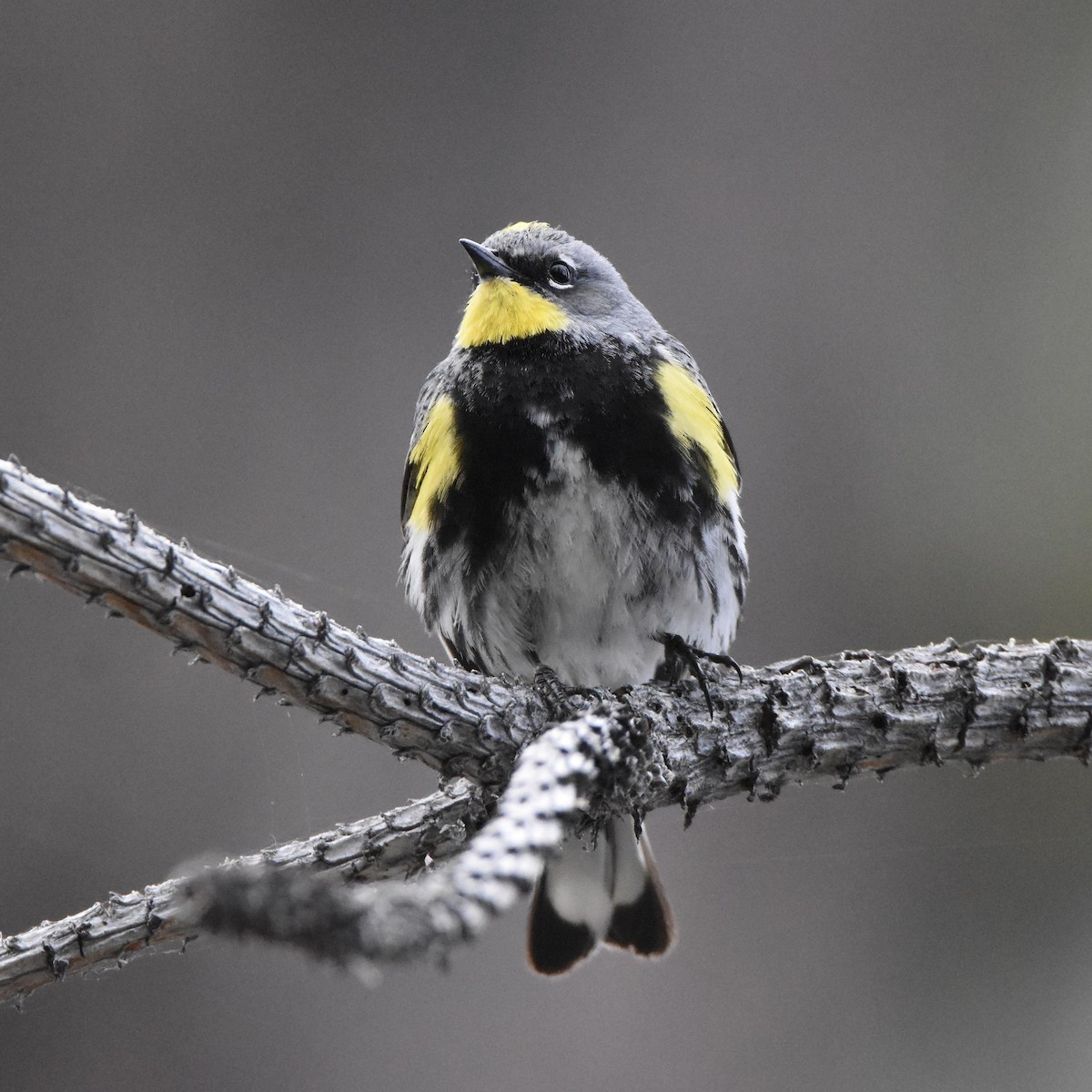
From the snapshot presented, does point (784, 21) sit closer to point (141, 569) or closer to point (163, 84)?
point (163, 84)

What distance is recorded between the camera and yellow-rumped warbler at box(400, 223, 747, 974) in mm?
2303

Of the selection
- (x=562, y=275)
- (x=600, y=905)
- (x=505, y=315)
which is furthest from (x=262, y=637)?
(x=562, y=275)

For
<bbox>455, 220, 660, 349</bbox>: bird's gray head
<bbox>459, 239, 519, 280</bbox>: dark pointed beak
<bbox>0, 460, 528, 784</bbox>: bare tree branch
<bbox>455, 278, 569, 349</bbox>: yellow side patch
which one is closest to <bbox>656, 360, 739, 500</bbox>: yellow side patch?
<bbox>455, 220, 660, 349</bbox>: bird's gray head

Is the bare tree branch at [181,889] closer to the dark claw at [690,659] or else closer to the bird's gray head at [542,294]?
the dark claw at [690,659]

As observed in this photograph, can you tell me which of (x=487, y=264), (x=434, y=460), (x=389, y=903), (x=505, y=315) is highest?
(x=487, y=264)

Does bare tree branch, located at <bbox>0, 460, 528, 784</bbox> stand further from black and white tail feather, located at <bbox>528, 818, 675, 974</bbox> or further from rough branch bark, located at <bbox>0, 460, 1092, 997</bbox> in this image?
black and white tail feather, located at <bbox>528, 818, 675, 974</bbox>

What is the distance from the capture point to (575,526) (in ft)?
7.50

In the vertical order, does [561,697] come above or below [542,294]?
below

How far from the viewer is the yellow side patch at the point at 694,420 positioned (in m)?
2.39

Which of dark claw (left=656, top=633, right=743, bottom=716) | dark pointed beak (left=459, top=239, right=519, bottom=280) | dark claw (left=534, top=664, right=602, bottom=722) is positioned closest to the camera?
dark claw (left=534, top=664, right=602, bottom=722)

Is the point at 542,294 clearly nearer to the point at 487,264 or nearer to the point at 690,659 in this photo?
the point at 487,264

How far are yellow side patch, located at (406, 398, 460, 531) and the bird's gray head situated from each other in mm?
229

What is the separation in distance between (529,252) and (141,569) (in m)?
1.59

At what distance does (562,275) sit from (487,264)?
197 millimetres
